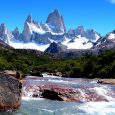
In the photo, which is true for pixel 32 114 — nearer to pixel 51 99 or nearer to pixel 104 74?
pixel 51 99

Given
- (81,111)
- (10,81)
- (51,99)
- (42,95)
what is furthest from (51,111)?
(42,95)

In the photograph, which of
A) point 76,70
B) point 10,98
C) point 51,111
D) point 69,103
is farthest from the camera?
point 76,70

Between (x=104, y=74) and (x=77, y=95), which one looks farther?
(x=104, y=74)

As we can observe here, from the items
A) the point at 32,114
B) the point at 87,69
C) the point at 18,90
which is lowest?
the point at 32,114

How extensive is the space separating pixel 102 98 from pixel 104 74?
90.5 m

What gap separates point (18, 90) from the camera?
43656 millimetres

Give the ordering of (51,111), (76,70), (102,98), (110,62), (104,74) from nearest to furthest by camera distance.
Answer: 1. (51,111)
2. (102,98)
3. (104,74)
4. (110,62)
5. (76,70)

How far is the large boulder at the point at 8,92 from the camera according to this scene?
138 feet

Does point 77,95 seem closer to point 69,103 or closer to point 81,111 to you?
point 69,103

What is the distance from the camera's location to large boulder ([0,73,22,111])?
4209 centimetres

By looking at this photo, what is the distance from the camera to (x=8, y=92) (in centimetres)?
4244

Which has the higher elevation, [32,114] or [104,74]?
[104,74]

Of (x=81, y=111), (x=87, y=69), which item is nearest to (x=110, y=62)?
(x=87, y=69)

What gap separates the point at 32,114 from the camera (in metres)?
43.6
